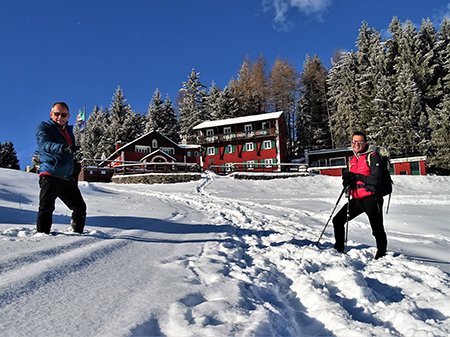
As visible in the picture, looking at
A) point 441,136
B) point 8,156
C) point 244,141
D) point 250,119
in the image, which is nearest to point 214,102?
point 250,119

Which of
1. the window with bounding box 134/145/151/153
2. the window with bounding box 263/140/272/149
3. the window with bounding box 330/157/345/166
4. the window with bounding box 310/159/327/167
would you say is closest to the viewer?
the window with bounding box 330/157/345/166

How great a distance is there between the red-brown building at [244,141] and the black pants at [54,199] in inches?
1276

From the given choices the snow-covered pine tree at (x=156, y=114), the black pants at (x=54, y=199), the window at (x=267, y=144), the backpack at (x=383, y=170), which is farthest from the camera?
the snow-covered pine tree at (x=156, y=114)

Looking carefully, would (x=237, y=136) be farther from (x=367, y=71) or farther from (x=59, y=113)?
(x=59, y=113)

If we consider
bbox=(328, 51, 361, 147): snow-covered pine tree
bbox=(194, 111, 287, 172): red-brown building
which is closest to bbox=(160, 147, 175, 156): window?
bbox=(194, 111, 287, 172): red-brown building

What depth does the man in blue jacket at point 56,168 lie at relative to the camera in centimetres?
326

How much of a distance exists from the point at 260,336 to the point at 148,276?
109cm

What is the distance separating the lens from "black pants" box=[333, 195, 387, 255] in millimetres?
3590

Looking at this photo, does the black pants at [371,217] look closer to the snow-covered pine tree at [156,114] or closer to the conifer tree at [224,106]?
the conifer tree at [224,106]

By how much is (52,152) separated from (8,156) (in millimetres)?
52540

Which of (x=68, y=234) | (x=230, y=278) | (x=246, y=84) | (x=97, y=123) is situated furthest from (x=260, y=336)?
(x=97, y=123)

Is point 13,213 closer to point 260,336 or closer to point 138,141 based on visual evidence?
point 260,336

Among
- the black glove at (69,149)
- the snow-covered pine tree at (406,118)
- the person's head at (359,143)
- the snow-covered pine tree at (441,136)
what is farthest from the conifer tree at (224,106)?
the black glove at (69,149)

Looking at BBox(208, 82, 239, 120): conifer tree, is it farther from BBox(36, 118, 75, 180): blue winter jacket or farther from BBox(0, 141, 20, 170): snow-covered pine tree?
BBox(36, 118, 75, 180): blue winter jacket
